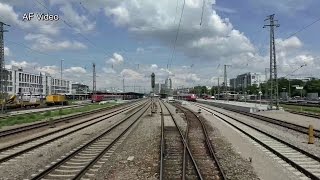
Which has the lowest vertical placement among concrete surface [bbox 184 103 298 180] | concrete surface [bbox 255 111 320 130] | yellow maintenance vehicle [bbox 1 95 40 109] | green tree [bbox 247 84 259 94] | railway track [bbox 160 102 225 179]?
concrete surface [bbox 184 103 298 180]

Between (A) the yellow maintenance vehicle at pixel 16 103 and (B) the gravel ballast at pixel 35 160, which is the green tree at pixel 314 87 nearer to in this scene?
(A) the yellow maintenance vehicle at pixel 16 103

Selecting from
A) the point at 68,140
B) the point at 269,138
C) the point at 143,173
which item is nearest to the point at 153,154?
the point at 143,173

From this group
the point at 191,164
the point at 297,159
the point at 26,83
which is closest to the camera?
the point at 191,164

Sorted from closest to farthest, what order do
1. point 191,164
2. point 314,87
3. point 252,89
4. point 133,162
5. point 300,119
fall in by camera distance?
point 191,164 < point 133,162 < point 300,119 < point 314,87 < point 252,89

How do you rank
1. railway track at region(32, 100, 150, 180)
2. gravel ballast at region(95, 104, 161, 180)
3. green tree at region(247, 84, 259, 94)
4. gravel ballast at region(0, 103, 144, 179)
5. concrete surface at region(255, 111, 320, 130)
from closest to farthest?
railway track at region(32, 100, 150, 180) → gravel ballast at region(95, 104, 161, 180) → gravel ballast at region(0, 103, 144, 179) → concrete surface at region(255, 111, 320, 130) → green tree at region(247, 84, 259, 94)

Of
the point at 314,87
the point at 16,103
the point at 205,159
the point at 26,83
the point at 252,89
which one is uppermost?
the point at 26,83

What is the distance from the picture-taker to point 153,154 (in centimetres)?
1811

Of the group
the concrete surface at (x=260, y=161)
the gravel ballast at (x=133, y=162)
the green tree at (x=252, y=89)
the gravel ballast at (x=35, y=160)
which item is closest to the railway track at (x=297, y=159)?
the concrete surface at (x=260, y=161)

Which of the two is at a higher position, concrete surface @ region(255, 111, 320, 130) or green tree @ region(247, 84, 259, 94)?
green tree @ region(247, 84, 259, 94)

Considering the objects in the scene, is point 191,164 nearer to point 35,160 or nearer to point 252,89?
point 35,160

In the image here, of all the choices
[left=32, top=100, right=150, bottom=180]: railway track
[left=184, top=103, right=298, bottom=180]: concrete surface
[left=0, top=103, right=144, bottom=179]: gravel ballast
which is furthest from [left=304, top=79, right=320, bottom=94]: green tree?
[left=32, top=100, right=150, bottom=180]: railway track

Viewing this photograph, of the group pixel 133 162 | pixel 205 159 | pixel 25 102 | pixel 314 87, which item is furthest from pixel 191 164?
pixel 314 87

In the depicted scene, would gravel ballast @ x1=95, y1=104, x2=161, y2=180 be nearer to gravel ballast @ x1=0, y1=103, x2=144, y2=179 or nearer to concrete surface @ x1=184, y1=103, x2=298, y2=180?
gravel ballast @ x1=0, y1=103, x2=144, y2=179

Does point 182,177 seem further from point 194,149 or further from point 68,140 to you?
Result: point 68,140
